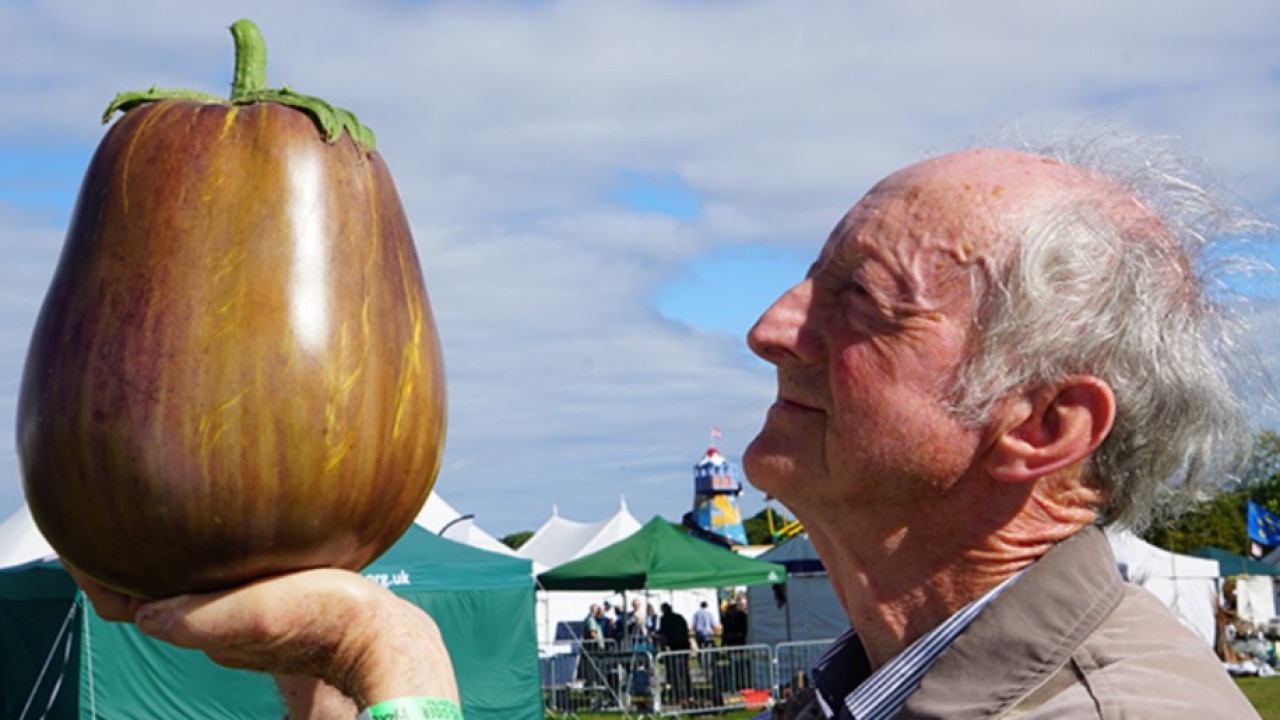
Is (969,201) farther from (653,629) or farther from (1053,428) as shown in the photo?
(653,629)

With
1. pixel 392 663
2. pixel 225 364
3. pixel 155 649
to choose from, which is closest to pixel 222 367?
pixel 225 364

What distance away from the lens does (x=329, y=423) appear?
1863 millimetres

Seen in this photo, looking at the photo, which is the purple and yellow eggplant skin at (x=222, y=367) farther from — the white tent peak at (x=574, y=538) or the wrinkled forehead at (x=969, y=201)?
the white tent peak at (x=574, y=538)

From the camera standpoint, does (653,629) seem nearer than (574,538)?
Yes

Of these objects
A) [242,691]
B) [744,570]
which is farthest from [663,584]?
[242,691]

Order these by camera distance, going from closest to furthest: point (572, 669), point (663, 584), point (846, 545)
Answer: point (846, 545) < point (663, 584) < point (572, 669)

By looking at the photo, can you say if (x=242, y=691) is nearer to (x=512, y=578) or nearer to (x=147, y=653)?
(x=147, y=653)

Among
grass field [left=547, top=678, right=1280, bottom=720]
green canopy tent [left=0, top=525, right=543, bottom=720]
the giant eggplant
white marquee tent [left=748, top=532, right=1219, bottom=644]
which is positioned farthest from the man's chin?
white marquee tent [left=748, top=532, right=1219, bottom=644]

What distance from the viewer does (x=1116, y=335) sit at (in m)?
2.10

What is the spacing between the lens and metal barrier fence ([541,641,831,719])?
72.1ft

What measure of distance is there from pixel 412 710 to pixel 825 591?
2498 cm

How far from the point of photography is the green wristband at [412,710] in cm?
195

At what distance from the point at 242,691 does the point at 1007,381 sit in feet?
43.9

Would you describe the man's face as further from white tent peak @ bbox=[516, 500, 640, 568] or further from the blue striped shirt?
white tent peak @ bbox=[516, 500, 640, 568]
